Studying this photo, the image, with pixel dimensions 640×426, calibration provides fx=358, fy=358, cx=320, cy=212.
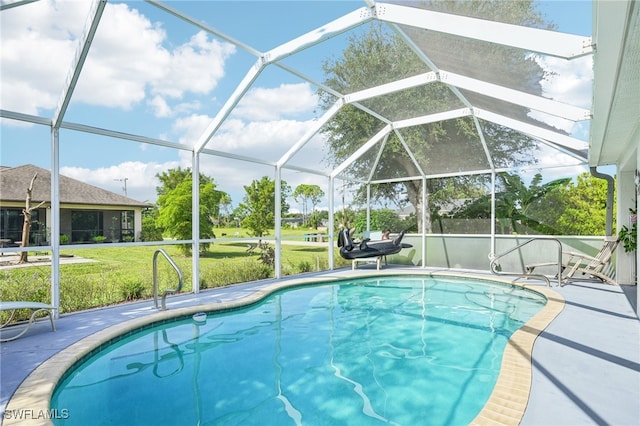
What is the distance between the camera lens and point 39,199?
21.0 feet

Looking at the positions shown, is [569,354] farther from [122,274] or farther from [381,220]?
[122,274]

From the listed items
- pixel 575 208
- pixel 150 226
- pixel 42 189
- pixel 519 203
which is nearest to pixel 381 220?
pixel 519 203

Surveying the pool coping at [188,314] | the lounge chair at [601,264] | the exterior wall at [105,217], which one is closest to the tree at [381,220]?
the lounge chair at [601,264]

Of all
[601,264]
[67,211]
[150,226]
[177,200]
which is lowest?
[601,264]

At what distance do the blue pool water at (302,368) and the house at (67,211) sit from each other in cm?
241

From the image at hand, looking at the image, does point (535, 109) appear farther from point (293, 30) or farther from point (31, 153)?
point (31, 153)

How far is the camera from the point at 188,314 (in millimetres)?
6484

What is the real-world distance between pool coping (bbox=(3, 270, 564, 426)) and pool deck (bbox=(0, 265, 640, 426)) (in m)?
0.06

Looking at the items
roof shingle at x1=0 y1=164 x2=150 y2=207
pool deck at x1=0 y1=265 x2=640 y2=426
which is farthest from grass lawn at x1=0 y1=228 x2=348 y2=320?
roof shingle at x1=0 y1=164 x2=150 y2=207

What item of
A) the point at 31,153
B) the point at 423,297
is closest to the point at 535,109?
the point at 423,297

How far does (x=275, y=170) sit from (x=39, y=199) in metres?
5.42

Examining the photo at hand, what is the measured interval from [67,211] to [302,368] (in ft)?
17.5

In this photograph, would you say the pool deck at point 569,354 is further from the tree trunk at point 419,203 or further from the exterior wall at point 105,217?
the tree trunk at point 419,203

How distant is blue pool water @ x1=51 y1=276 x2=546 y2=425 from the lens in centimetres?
348
